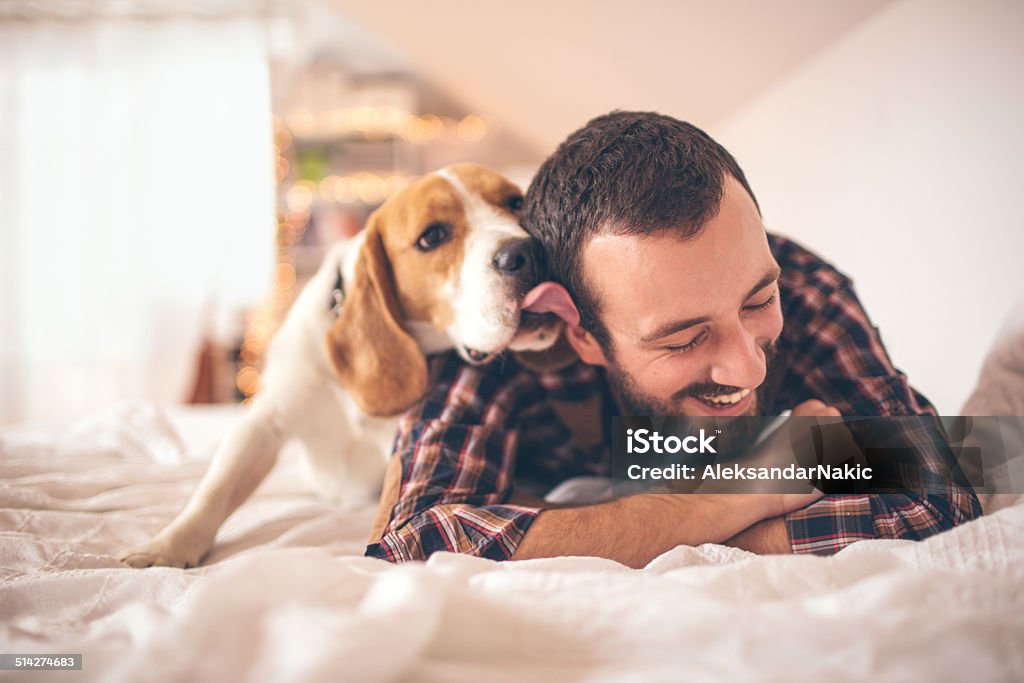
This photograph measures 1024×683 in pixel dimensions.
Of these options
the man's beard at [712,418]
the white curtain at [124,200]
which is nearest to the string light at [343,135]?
the white curtain at [124,200]

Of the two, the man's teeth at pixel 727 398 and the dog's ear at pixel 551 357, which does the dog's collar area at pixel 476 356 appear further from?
the man's teeth at pixel 727 398

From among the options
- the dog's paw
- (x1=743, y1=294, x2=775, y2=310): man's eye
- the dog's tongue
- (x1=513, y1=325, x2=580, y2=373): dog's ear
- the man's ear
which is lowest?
the dog's paw

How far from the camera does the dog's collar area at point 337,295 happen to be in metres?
1.08

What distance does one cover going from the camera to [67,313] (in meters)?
3.86

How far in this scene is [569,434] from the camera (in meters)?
1.06

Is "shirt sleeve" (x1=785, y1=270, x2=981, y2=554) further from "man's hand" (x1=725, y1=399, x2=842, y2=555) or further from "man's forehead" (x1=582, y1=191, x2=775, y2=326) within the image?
"man's forehead" (x1=582, y1=191, x2=775, y2=326)

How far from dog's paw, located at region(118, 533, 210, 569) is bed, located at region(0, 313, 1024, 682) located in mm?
139

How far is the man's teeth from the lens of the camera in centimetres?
78

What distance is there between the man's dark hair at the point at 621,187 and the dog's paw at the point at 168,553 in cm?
58

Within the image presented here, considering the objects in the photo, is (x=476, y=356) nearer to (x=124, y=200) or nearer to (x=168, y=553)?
(x=168, y=553)

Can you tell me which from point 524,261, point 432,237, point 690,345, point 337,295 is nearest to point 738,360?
point 690,345

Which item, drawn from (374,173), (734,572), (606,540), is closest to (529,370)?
(606,540)

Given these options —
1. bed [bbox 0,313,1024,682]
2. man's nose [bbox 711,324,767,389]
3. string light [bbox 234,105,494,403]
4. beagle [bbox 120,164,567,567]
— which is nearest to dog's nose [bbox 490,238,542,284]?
beagle [bbox 120,164,567,567]

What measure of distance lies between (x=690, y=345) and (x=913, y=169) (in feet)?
1.73
